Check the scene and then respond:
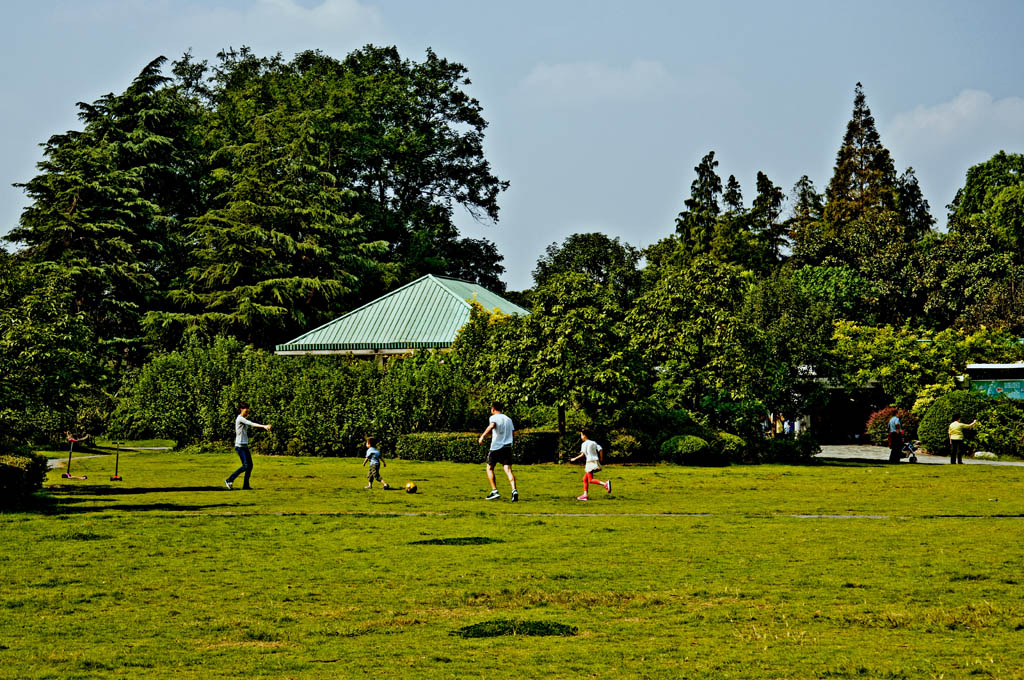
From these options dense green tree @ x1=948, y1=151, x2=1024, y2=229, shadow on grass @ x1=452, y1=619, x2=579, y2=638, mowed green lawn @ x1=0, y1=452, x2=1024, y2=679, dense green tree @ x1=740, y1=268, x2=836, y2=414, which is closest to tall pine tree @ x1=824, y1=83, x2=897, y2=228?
dense green tree @ x1=948, y1=151, x2=1024, y2=229

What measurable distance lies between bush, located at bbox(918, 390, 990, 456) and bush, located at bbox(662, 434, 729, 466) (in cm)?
1248

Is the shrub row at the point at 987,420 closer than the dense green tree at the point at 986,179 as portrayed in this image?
Yes

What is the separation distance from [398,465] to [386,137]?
42306mm

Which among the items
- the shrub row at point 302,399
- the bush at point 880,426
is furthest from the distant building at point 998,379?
the shrub row at point 302,399

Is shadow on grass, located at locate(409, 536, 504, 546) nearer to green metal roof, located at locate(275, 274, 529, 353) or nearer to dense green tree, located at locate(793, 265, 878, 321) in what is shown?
green metal roof, located at locate(275, 274, 529, 353)

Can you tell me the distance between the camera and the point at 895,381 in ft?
162

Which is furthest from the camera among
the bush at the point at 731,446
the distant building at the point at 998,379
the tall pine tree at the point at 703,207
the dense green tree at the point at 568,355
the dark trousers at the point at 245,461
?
the tall pine tree at the point at 703,207

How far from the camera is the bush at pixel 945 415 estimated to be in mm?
41656

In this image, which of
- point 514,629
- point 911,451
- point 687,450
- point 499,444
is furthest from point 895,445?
point 514,629

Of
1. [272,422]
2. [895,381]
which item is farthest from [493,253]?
[272,422]

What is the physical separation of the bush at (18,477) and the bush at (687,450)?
19929 mm

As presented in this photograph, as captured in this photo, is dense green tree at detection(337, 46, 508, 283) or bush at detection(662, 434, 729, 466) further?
dense green tree at detection(337, 46, 508, 283)

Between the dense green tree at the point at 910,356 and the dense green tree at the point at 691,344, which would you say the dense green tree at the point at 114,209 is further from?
the dense green tree at the point at 910,356

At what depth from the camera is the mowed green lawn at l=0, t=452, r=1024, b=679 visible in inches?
329
